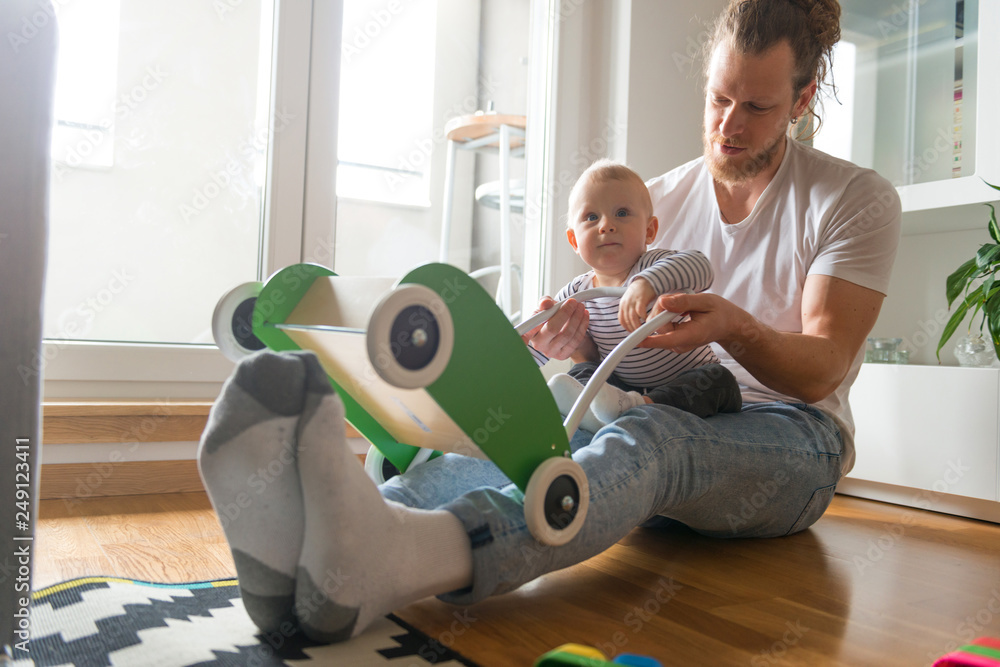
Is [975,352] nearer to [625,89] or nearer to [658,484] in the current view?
[625,89]

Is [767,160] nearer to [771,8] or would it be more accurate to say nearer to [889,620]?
[771,8]

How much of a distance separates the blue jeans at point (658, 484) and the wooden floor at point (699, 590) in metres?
0.06

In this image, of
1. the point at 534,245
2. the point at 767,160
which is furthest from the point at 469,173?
the point at 767,160

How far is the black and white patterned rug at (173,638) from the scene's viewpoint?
730 millimetres

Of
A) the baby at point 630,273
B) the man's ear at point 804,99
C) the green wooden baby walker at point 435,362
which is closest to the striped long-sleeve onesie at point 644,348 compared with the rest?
the baby at point 630,273

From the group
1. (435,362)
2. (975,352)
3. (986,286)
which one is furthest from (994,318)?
(435,362)

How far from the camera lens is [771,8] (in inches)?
56.2

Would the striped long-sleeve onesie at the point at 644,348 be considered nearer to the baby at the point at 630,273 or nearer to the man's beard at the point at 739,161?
the baby at the point at 630,273

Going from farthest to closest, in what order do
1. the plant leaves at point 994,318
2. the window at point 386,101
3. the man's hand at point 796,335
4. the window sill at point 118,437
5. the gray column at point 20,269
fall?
the window at point 386,101, the plant leaves at point 994,318, the window sill at point 118,437, the man's hand at point 796,335, the gray column at point 20,269

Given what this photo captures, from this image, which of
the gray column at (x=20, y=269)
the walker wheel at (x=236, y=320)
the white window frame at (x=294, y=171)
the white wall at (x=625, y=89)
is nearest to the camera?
the gray column at (x=20, y=269)

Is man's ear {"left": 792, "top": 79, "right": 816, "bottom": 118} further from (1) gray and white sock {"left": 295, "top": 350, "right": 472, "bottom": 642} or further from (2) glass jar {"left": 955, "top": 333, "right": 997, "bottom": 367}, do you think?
(1) gray and white sock {"left": 295, "top": 350, "right": 472, "bottom": 642}

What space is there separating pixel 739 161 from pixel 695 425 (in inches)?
23.8

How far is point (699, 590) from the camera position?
3.44 feet

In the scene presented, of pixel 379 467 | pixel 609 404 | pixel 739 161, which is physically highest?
pixel 739 161
